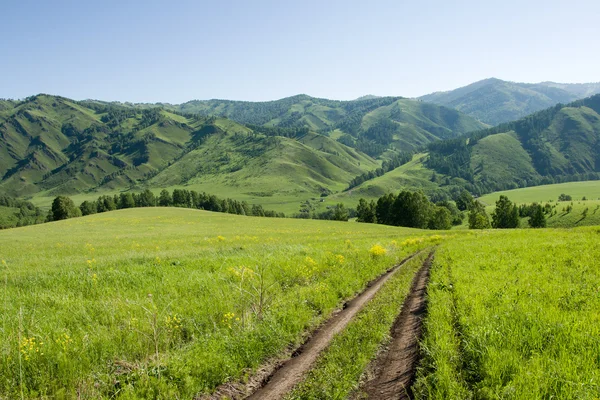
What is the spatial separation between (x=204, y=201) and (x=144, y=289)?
144380 mm

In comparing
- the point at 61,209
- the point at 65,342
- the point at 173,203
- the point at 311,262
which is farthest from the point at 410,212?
the point at 61,209

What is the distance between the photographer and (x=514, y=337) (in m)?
7.46

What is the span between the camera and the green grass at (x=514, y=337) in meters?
5.85

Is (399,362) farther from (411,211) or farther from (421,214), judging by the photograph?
(421,214)

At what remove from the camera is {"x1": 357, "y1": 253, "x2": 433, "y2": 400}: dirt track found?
685 centimetres

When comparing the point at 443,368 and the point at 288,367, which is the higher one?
the point at 443,368

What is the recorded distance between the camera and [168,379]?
24.9ft

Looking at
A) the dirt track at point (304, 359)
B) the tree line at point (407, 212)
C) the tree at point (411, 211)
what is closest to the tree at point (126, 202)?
the tree line at point (407, 212)

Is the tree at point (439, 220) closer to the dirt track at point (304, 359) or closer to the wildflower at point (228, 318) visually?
the dirt track at point (304, 359)

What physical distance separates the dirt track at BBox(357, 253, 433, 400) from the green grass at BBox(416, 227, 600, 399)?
1.34 ft

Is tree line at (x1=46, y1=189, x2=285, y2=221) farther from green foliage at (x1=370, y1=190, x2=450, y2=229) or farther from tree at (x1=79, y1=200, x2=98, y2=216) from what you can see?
green foliage at (x1=370, y1=190, x2=450, y2=229)

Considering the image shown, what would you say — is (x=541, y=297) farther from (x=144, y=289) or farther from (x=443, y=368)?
(x=144, y=289)

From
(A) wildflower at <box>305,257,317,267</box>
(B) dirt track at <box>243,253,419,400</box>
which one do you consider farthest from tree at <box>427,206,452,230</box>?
(B) dirt track at <box>243,253,419,400</box>

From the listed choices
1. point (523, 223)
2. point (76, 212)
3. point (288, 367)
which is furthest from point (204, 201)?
point (288, 367)
